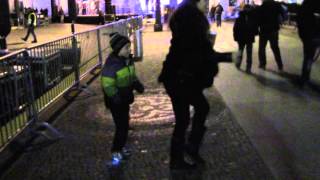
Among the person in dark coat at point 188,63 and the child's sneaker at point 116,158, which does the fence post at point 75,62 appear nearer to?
the child's sneaker at point 116,158

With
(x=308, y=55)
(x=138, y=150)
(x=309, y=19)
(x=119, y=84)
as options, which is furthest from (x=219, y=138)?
(x=308, y=55)

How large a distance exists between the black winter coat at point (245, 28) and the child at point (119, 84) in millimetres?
6253

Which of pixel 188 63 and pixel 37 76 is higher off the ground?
pixel 188 63

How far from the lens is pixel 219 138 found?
645cm

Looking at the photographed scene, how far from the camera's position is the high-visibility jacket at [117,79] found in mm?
5406

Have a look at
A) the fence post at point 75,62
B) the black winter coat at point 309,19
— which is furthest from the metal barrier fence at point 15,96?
the black winter coat at point 309,19

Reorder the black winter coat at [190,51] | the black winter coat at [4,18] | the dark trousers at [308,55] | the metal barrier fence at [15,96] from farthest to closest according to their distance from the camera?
the black winter coat at [4,18], the dark trousers at [308,55], the metal barrier fence at [15,96], the black winter coat at [190,51]

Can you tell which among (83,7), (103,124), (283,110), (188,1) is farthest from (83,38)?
(83,7)

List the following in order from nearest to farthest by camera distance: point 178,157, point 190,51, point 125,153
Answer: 1. point 190,51
2. point 178,157
3. point 125,153

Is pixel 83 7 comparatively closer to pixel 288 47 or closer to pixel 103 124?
pixel 288 47

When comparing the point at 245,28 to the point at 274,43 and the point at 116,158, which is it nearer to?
the point at 274,43

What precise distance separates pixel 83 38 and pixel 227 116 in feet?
17.1

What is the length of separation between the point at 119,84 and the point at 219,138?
1667 mm

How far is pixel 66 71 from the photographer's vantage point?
9.97 metres
